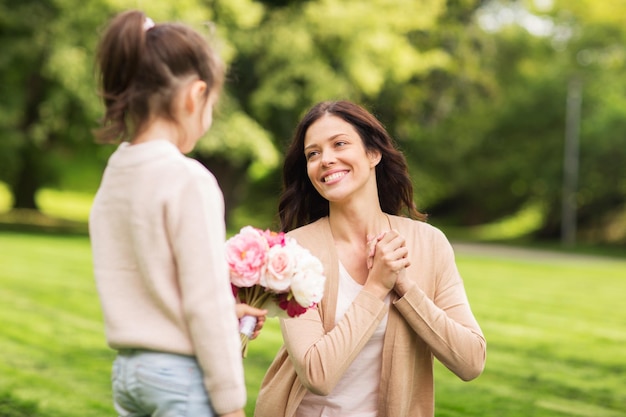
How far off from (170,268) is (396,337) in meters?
1.16

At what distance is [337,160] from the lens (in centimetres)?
330

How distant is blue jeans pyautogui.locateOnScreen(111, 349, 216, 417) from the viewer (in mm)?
2215

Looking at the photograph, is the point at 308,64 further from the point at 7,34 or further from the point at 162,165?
the point at 162,165

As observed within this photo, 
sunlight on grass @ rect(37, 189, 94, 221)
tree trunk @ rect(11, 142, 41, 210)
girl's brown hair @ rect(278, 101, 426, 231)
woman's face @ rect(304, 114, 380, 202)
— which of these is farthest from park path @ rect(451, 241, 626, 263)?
sunlight on grass @ rect(37, 189, 94, 221)

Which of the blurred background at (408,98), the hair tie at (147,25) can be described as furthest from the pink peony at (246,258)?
the blurred background at (408,98)

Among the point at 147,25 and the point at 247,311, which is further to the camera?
the point at 247,311

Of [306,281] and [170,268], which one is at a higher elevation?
[170,268]

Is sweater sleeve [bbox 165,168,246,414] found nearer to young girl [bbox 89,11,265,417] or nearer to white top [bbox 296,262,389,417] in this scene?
young girl [bbox 89,11,265,417]

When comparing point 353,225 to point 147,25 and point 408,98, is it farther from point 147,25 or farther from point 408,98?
point 408,98

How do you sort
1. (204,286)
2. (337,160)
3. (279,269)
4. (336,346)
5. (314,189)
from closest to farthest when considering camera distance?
1. (204,286)
2. (279,269)
3. (336,346)
4. (337,160)
5. (314,189)

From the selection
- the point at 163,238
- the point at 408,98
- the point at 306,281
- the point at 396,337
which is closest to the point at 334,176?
the point at 396,337

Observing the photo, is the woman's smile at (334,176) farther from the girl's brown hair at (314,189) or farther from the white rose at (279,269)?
the white rose at (279,269)

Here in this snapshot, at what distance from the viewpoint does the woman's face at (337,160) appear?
10.9 feet

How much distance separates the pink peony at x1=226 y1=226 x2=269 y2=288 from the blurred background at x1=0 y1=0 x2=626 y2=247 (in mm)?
7855
